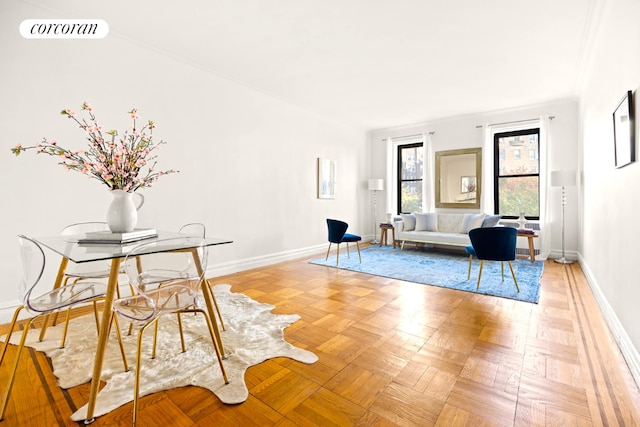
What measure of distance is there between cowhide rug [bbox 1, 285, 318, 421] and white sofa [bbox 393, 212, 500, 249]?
3.86 meters

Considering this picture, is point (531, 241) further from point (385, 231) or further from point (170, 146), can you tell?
point (170, 146)

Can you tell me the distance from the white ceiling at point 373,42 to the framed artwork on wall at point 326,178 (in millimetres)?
1461

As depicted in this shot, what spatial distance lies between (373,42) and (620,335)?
138 inches

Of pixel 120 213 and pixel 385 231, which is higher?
pixel 120 213

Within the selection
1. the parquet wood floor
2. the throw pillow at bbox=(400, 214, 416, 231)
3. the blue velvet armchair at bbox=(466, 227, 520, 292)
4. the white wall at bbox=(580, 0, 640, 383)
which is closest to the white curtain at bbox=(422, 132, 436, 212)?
the throw pillow at bbox=(400, 214, 416, 231)

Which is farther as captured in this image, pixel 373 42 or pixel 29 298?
pixel 373 42

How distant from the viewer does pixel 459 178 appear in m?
6.53

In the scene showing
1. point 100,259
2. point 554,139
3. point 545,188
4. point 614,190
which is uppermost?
point 554,139

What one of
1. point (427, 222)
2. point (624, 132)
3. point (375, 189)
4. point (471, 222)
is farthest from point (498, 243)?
point (375, 189)

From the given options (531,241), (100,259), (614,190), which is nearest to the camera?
(100,259)

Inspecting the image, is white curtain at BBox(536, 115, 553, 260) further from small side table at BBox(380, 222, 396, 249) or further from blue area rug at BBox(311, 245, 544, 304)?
small side table at BBox(380, 222, 396, 249)

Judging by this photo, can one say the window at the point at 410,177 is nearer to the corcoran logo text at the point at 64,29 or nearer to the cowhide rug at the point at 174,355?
the cowhide rug at the point at 174,355

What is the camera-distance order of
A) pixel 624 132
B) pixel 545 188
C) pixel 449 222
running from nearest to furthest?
pixel 624 132
pixel 545 188
pixel 449 222

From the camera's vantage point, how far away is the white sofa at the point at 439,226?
5641 mm
